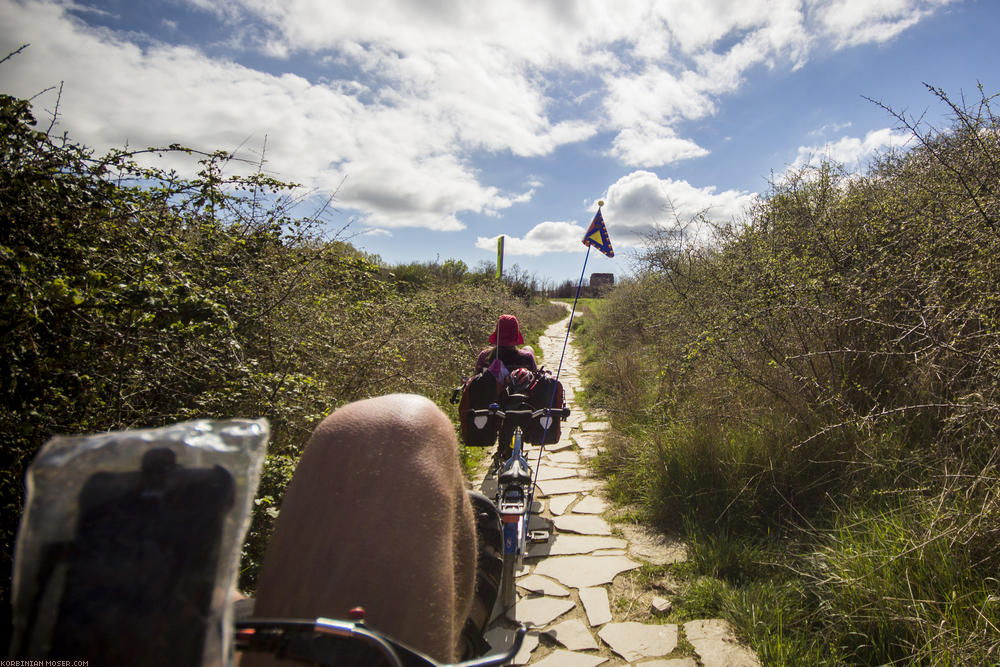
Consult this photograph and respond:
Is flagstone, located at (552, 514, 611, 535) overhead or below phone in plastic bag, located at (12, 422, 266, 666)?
below

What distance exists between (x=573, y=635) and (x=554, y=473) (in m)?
2.53

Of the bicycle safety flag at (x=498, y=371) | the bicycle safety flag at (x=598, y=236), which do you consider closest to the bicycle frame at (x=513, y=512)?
the bicycle safety flag at (x=498, y=371)

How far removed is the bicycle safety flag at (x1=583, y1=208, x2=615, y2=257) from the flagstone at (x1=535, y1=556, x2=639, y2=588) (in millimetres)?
2716

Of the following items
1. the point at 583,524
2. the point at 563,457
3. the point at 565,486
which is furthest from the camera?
the point at 563,457

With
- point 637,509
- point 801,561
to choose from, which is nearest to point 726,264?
point 637,509

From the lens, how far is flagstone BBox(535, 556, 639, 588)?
327cm

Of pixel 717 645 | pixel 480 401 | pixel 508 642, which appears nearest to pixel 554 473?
pixel 480 401

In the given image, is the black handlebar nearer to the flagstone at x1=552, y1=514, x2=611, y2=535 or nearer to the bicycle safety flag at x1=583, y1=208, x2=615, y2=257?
the flagstone at x1=552, y1=514, x2=611, y2=535

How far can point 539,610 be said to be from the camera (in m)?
2.99

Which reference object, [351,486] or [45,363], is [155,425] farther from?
[351,486]

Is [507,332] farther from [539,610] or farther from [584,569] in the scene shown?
[539,610]

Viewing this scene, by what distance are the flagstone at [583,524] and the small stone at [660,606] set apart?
94cm

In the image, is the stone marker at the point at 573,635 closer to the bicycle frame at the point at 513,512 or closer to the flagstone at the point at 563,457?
the bicycle frame at the point at 513,512

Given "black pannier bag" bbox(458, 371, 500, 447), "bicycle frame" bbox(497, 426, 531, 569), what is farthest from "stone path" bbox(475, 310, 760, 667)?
"black pannier bag" bbox(458, 371, 500, 447)
